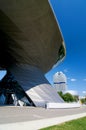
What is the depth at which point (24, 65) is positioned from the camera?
107 feet

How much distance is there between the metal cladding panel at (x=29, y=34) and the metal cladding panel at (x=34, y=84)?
150cm

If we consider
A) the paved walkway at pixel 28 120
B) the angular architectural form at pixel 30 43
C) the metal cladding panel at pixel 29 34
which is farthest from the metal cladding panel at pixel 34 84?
the paved walkway at pixel 28 120

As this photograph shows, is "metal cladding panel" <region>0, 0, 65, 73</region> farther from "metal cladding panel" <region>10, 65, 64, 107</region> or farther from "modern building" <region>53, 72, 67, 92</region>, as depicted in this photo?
"modern building" <region>53, 72, 67, 92</region>

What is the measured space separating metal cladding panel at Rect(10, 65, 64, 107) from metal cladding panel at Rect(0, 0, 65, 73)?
58.9 inches

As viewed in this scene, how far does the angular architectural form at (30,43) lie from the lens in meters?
19.1

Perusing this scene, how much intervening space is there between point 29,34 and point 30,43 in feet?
8.03

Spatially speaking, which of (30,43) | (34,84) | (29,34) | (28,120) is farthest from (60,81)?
(28,120)

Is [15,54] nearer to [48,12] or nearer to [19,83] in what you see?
[19,83]

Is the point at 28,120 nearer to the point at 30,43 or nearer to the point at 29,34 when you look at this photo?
the point at 29,34

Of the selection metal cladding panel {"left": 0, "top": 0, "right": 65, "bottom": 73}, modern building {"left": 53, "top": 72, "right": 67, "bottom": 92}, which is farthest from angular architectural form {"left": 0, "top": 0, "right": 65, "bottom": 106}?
modern building {"left": 53, "top": 72, "right": 67, "bottom": 92}

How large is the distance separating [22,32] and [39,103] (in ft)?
28.7

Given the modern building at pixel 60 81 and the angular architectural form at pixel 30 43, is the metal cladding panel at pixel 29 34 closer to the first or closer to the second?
the angular architectural form at pixel 30 43

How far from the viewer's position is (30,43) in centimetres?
2672

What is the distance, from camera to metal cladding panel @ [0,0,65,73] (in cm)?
1865
